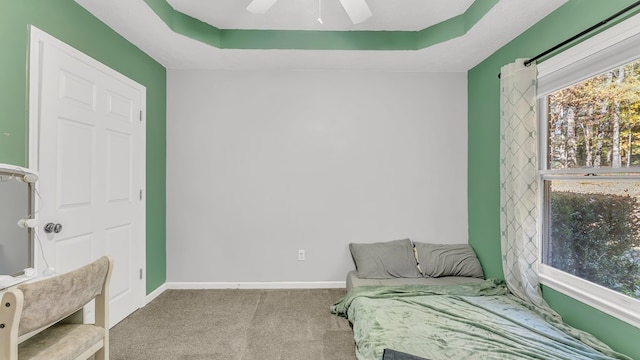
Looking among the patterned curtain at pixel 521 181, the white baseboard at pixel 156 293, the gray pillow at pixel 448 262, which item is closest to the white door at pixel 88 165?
the white baseboard at pixel 156 293

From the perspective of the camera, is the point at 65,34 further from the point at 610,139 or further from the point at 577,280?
the point at 577,280

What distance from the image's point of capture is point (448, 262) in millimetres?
3025

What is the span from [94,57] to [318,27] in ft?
5.84

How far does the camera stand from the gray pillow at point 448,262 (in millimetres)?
2990

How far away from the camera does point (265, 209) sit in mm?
3281

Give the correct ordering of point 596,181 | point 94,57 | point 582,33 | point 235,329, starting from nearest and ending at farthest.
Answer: point 582,33 → point 596,181 → point 94,57 → point 235,329

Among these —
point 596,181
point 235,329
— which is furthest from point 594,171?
point 235,329

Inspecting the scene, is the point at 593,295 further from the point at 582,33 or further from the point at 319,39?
the point at 319,39

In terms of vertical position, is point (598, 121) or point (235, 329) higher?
point (598, 121)

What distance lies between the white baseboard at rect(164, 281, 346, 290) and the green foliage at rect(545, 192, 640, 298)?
1.97m

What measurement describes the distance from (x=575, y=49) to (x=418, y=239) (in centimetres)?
209

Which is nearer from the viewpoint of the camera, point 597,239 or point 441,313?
Result: point 597,239

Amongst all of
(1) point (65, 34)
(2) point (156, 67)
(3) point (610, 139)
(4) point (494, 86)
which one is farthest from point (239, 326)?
(4) point (494, 86)

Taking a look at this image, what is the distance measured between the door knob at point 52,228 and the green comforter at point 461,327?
2017 mm
